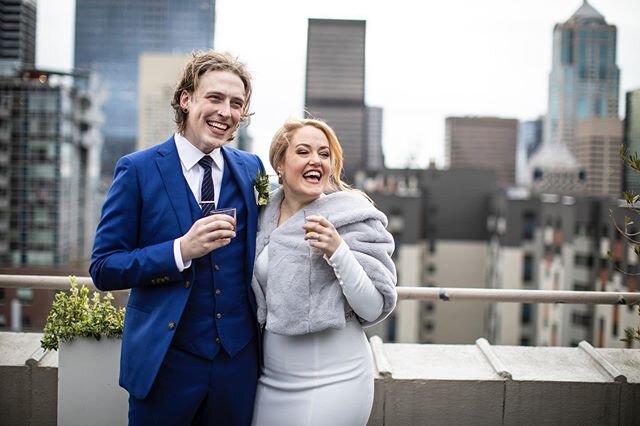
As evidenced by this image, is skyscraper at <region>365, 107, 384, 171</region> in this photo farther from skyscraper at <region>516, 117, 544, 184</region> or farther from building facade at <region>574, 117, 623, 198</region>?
skyscraper at <region>516, 117, 544, 184</region>

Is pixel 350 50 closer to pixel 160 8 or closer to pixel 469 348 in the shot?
pixel 160 8

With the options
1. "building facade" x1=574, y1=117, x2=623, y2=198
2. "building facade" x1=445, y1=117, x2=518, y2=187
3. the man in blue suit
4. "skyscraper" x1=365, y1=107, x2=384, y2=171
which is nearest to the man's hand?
the man in blue suit

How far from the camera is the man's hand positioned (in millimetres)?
1912

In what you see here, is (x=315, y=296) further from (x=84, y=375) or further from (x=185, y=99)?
(x=84, y=375)

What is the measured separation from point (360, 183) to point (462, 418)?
5966 centimetres

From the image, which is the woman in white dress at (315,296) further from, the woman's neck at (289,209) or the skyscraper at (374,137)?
the skyscraper at (374,137)

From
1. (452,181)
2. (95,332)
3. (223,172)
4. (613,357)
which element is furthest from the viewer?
(452,181)

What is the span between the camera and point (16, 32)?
214ft

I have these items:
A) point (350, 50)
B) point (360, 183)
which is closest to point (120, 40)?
point (350, 50)

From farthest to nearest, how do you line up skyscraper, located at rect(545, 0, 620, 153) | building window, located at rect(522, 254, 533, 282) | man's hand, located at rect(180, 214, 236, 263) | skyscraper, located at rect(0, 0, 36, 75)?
skyscraper, located at rect(545, 0, 620, 153)
skyscraper, located at rect(0, 0, 36, 75)
building window, located at rect(522, 254, 533, 282)
man's hand, located at rect(180, 214, 236, 263)

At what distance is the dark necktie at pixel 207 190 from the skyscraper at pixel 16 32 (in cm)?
6630

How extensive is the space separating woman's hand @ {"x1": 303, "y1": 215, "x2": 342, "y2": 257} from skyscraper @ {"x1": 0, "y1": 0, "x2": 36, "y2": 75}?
66.7 meters

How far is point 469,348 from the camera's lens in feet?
10.9

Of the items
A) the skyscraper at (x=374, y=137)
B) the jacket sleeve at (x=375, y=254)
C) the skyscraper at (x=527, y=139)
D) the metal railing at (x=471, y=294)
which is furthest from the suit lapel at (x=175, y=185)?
the skyscraper at (x=527, y=139)
